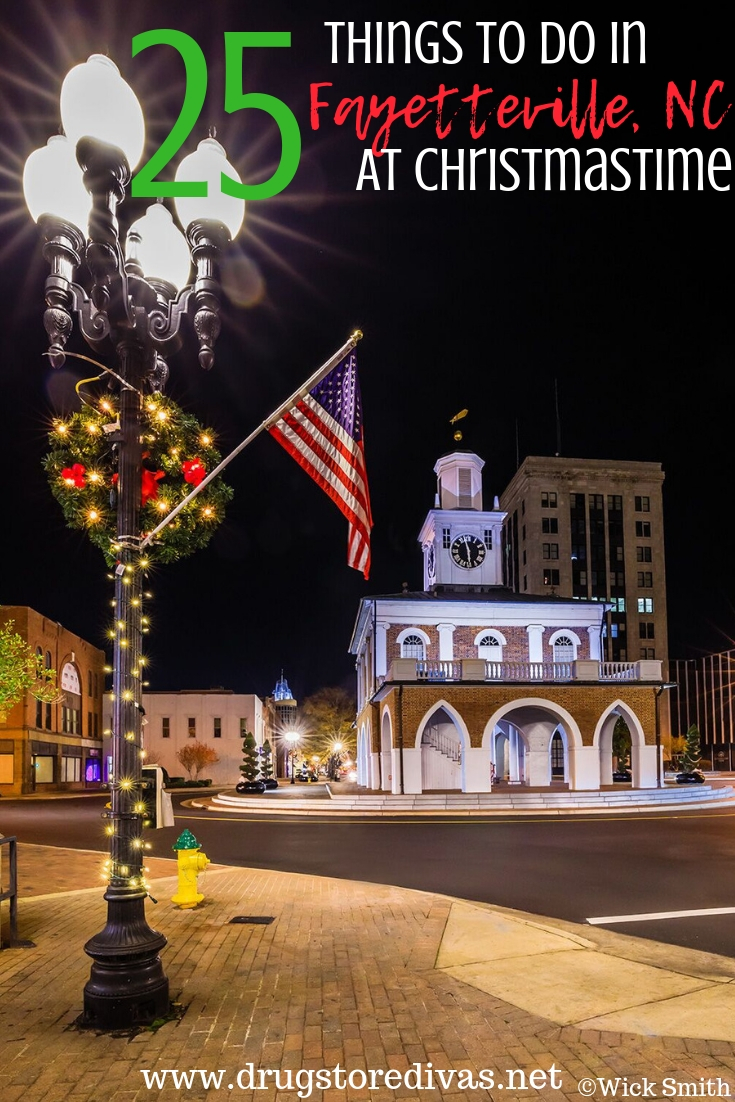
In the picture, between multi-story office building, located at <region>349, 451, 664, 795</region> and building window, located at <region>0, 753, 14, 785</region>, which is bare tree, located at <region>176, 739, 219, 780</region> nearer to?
building window, located at <region>0, 753, 14, 785</region>

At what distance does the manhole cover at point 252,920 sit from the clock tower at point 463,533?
1280 inches

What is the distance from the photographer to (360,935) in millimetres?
8766

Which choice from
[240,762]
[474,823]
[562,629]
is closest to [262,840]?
[474,823]

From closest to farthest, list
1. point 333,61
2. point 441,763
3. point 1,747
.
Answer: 1. point 333,61
2. point 441,763
3. point 1,747

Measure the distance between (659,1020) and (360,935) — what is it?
3641mm

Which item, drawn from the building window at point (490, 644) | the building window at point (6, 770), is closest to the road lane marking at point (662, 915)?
the building window at point (490, 644)

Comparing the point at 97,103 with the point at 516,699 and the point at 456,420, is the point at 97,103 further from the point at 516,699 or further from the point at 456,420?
the point at 456,420

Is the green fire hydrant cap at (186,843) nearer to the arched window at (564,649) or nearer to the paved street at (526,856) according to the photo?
the paved street at (526,856)

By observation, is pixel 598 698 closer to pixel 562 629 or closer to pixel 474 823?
pixel 562 629

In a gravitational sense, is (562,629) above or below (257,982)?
above

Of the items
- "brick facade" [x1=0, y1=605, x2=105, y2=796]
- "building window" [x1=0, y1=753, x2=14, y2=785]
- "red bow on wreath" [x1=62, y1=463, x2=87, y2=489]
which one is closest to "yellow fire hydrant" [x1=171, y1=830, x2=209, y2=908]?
"red bow on wreath" [x1=62, y1=463, x2=87, y2=489]

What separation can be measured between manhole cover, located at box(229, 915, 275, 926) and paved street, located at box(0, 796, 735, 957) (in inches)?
130

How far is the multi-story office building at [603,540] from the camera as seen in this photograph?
308ft

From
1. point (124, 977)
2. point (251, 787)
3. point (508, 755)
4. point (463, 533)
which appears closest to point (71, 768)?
point (251, 787)
